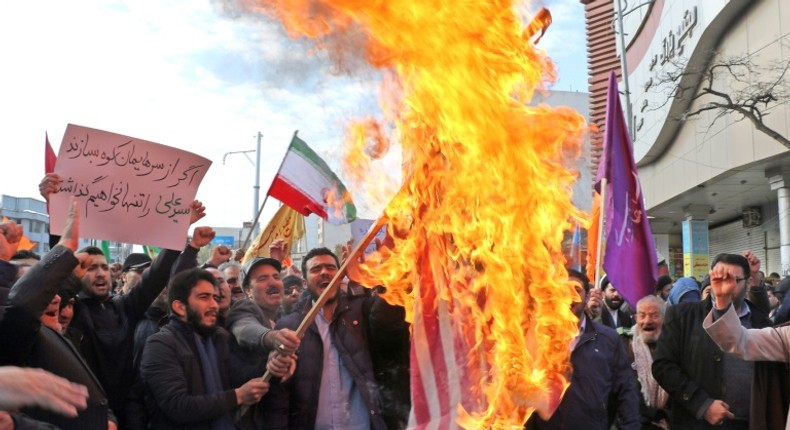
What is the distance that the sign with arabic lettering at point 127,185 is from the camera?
5098 millimetres

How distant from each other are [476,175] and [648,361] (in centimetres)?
314

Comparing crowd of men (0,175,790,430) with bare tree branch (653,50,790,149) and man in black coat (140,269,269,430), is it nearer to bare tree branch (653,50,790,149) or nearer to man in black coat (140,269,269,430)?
man in black coat (140,269,269,430)

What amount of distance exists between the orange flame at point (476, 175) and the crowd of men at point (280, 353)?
2.47 ft

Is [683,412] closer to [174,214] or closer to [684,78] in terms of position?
[174,214]

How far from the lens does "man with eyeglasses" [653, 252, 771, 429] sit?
16.0 feet

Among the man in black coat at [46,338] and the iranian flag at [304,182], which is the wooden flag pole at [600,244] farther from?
the man in black coat at [46,338]

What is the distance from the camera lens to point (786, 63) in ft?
57.5

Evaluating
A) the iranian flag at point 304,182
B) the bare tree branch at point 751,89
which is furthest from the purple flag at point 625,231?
the bare tree branch at point 751,89

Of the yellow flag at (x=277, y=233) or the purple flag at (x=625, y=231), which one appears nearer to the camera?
the purple flag at (x=625, y=231)

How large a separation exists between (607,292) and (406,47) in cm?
501

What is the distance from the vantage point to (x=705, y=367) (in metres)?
5.09

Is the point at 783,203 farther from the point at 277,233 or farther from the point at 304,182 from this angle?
the point at 304,182

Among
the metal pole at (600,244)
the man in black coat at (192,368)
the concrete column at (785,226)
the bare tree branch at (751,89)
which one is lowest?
the man in black coat at (192,368)

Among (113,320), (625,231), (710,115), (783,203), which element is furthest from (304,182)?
(710,115)
